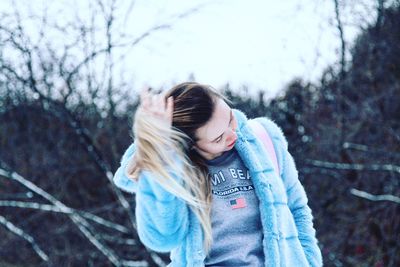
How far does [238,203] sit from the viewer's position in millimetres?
1871

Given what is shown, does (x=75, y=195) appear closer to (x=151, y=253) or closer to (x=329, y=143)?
(x=151, y=253)

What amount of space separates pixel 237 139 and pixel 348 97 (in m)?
3.81

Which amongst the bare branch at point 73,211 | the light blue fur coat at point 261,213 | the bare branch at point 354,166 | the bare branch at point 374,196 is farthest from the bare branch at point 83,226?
the light blue fur coat at point 261,213

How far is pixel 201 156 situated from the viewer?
6.20 ft

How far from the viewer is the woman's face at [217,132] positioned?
1.78 metres

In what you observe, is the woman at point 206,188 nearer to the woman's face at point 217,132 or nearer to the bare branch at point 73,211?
the woman's face at point 217,132

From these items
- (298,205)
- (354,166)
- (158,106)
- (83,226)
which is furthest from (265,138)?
(83,226)

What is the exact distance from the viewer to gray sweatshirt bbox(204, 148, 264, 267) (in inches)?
72.8

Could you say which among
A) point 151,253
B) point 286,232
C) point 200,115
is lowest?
point 151,253

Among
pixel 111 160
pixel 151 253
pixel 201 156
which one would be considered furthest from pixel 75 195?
pixel 201 156

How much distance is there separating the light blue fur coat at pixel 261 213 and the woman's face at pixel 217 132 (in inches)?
3.5

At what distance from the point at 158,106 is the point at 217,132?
0.22 meters

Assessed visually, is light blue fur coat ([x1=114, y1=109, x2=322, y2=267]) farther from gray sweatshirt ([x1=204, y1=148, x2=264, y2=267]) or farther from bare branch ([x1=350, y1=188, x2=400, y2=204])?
bare branch ([x1=350, y1=188, x2=400, y2=204])

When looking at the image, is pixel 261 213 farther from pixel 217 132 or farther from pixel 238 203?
pixel 217 132
